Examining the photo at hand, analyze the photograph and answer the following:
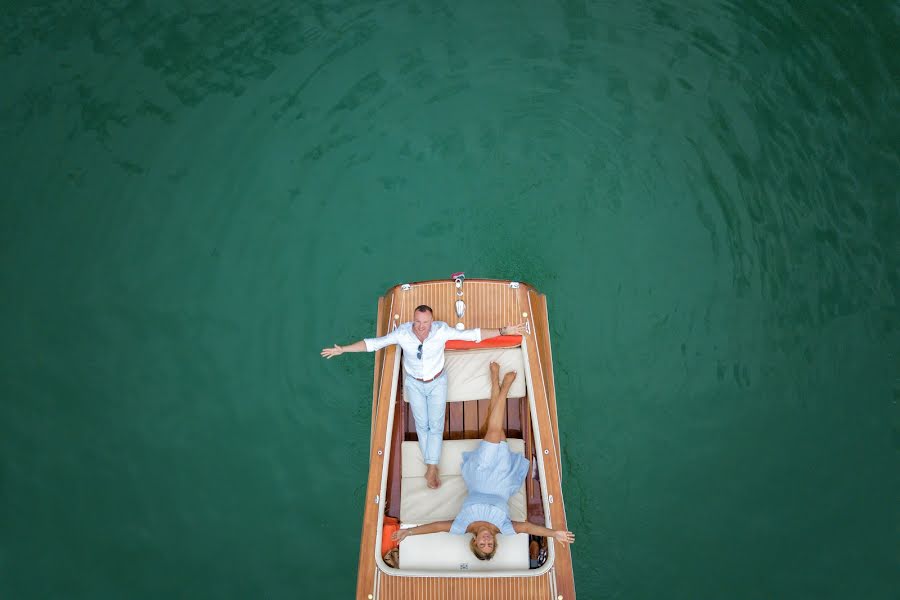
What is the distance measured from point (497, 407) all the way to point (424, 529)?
0.95 metres

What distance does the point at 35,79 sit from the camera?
233 inches

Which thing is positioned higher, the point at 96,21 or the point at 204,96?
the point at 96,21

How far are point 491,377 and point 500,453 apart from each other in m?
0.57

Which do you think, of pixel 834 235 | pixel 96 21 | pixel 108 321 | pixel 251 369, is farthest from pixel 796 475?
pixel 96 21

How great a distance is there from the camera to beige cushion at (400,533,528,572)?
13.0 feet

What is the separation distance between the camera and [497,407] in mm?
4297

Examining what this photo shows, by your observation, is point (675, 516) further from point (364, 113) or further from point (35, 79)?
point (35, 79)

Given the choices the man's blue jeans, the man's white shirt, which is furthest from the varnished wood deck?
the man's white shirt

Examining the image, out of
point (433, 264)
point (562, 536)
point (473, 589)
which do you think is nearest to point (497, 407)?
point (562, 536)

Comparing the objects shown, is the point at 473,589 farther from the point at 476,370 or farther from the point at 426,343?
the point at 426,343

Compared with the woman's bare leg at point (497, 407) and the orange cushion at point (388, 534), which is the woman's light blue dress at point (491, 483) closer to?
the woman's bare leg at point (497, 407)

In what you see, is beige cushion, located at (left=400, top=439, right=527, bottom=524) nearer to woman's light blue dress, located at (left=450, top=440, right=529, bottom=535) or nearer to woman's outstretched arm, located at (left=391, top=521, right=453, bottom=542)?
woman's light blue dress, located at (left=450, top=440, right=529, bottom=535)

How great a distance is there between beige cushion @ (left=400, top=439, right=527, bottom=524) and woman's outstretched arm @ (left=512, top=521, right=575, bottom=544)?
0.67ft

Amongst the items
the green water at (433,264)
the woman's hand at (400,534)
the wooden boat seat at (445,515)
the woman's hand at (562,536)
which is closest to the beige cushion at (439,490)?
the wooden boat seat at (445,515)
